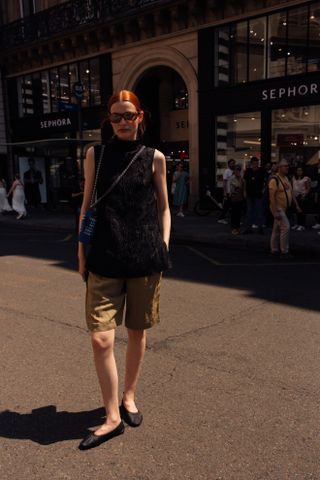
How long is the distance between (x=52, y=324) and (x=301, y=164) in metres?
11.4

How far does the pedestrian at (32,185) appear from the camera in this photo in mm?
20672

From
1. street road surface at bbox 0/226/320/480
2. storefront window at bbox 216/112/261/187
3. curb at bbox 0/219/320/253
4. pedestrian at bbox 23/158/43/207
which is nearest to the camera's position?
street road surface at bbox 0/226/320/480

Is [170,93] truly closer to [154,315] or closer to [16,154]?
[16,154]

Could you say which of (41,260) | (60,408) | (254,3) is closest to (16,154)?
(254,3)

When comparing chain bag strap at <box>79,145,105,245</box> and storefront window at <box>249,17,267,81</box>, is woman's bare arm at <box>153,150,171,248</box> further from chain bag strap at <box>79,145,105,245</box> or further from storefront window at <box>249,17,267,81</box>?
storefront window at <box>249,17,267,81</box>

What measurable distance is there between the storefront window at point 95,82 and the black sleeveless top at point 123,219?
704 inches

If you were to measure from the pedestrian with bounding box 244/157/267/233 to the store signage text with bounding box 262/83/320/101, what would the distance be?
378cm

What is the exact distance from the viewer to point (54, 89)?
862 inches

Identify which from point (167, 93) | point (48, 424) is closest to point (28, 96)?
point (167, 93)

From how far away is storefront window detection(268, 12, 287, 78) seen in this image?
14.4 m

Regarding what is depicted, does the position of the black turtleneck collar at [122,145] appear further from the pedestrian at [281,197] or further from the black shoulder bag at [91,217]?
the pedestrian at [281,197]

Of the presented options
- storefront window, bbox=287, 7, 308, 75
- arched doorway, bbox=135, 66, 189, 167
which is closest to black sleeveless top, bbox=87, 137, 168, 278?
storefront window, bbox=287, 7, 308, 75

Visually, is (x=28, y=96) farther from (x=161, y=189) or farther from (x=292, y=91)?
(x=161, y=189)

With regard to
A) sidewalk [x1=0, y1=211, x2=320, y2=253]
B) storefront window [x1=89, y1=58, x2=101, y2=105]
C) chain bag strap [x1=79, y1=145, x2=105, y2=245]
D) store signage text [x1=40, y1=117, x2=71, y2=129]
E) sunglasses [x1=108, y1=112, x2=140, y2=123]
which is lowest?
sidewalk [x1=0, y1=211, x2=320, y2=253]
